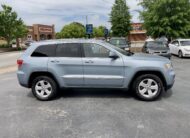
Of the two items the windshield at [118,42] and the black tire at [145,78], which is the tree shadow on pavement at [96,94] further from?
the windshield at [118,42]

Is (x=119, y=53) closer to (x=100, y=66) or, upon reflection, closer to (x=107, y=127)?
(x=100, y=66)

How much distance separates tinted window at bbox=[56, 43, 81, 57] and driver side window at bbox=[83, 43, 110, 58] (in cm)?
20

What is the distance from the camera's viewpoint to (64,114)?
5320 millimetres

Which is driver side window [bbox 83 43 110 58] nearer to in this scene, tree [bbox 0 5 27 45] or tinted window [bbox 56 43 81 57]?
tinted window [bbox 56 43 81 57]

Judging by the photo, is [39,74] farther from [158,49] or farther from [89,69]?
[158,49]

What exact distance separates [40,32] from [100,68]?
7404 cm

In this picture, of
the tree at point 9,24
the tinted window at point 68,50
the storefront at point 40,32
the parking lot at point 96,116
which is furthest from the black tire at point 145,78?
the storefront at point 40,32

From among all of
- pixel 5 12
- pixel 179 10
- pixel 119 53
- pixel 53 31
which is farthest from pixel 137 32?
pixel 119 53

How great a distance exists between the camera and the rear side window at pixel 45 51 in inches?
255

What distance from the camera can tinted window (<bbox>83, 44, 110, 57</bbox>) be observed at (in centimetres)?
626

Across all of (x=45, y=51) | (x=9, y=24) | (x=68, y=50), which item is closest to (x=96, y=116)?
(x=68, y=50)

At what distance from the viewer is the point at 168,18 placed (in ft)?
70.8

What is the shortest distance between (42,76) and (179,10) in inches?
719

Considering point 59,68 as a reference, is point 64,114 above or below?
→ below
